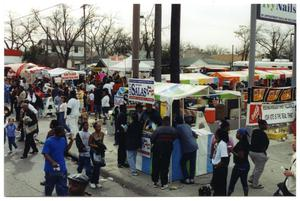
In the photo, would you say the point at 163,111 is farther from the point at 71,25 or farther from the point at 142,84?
the point at 71,25

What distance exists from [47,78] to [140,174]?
19629 millimetres

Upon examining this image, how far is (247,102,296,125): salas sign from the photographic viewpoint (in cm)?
995

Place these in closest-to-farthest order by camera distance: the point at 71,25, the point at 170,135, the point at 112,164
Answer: the point at 170,135
the point at 112,164
the point at 71,25

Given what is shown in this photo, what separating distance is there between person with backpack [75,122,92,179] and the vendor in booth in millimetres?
1487

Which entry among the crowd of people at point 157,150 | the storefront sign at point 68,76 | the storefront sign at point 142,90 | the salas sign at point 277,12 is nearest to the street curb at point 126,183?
the crowd of people at point 157,150

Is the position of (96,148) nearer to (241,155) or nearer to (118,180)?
(118,180)

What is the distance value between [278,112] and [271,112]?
385mm

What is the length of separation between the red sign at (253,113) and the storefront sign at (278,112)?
0.27 m

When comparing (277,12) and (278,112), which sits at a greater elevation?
(277,12)

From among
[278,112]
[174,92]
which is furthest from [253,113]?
[174,92]

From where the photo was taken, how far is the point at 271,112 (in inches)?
417

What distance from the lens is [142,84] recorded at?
10062 mm

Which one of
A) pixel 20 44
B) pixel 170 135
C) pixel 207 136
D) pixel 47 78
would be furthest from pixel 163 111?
pixel 20 44

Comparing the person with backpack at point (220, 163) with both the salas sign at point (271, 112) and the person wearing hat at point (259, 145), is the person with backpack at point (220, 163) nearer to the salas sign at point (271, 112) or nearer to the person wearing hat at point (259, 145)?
the person wearing hat at point (259, 145)
